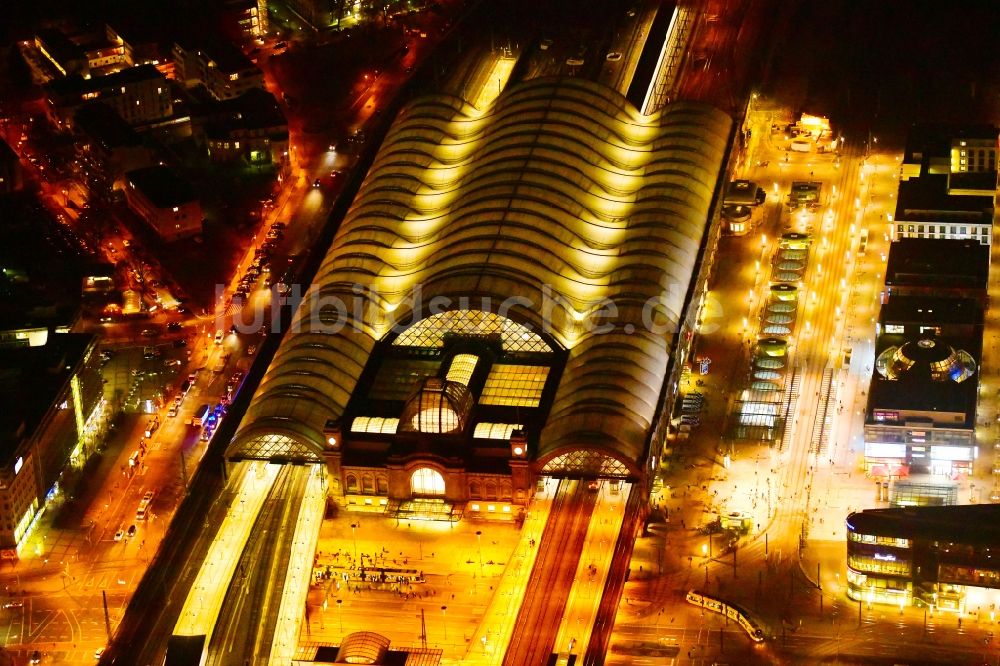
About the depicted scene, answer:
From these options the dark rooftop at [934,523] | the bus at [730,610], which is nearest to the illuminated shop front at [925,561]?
the dark rooftop at [934,523]

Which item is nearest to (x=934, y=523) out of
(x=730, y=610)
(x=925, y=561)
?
(x=925, y=561)

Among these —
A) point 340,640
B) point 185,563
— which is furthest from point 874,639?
point 185,563

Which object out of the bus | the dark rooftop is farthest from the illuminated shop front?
the bus

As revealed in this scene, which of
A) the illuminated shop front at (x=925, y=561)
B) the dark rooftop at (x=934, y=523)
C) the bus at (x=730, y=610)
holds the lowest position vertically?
the bus at (x=730, y=610)

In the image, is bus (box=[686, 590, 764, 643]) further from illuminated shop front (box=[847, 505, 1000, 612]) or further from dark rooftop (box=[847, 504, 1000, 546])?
dark rooftop (box=[847, 504, 1000, 546])

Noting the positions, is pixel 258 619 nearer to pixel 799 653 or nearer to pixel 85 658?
pixel 85 658

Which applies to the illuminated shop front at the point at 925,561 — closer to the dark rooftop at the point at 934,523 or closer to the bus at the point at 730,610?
the dark rooftop at the point at 934,523

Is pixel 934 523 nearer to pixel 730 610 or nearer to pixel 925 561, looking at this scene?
pixel 925 561
